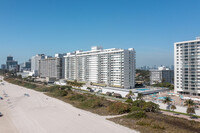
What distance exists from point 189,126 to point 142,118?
28.5 ft

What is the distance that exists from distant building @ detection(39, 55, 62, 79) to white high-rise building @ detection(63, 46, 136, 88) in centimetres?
1832

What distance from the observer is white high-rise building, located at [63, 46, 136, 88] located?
71688 mm

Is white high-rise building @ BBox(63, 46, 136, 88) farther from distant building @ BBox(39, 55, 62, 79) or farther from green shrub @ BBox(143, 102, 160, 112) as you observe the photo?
green shrub @ BBox(143, 102, 160, 112)

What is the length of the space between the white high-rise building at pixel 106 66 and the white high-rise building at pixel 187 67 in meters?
20.1

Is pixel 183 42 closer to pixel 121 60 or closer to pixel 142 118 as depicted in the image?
pixel 121 60

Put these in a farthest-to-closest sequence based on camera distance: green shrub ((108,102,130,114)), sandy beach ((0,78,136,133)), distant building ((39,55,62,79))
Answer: distant building ((39,55,62,79)), green shrub ((108,102,130,114)), sandy beach ((0,78,136,133))

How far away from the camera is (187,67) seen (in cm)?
5812

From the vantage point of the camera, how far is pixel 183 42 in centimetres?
5928

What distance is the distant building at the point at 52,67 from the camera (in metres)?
118

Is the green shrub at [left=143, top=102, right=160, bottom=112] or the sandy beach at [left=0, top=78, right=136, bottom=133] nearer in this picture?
the sandy beach at [left=0, top=78, right=136, bottom=133]

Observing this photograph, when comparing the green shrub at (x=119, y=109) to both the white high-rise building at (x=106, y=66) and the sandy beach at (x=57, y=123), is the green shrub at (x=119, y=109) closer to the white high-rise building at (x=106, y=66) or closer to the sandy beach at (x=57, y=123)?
the sandy beach at (x=57, y=123)

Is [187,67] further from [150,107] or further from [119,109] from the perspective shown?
[119,109]

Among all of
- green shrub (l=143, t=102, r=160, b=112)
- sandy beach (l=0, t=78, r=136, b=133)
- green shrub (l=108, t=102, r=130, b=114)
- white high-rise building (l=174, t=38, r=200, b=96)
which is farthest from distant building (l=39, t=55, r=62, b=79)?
green shrub (l=143, t=102, r=160, b=112)

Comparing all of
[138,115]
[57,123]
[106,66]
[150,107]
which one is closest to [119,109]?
[138,115]
